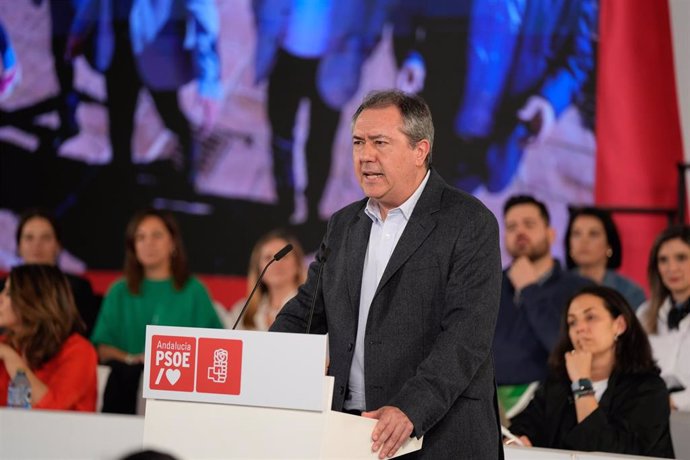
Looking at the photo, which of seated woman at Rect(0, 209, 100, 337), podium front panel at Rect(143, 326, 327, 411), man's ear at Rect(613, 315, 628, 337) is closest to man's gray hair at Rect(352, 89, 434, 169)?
podium front panel at Rect(143, 326, 327, 411)

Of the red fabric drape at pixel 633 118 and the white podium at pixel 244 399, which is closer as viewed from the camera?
the white podium at pixel 244 399

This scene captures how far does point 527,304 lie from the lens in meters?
5.13

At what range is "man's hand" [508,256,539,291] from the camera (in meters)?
5.24

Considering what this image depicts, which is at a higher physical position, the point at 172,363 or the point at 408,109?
the point at 408,109

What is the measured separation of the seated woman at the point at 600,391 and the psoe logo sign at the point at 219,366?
6.42 feet

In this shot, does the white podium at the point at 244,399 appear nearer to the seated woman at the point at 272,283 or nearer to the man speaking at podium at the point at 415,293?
the man speaking at podium at the point at 415,293

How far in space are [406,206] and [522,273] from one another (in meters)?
2.61

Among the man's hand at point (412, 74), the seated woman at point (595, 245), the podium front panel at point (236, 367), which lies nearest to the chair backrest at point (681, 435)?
the seated woman at point (595, 245)

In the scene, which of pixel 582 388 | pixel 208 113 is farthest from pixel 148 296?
pixel 582 388

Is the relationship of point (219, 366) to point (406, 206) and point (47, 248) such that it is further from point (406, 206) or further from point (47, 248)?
point (47, 248)

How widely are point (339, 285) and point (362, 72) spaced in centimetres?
426

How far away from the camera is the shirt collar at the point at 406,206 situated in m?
2.77

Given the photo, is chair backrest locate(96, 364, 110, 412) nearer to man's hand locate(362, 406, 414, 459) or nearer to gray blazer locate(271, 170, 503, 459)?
gray blazer locate(271, 170, 503, 459)

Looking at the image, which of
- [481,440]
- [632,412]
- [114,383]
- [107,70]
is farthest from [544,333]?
[107,70]
